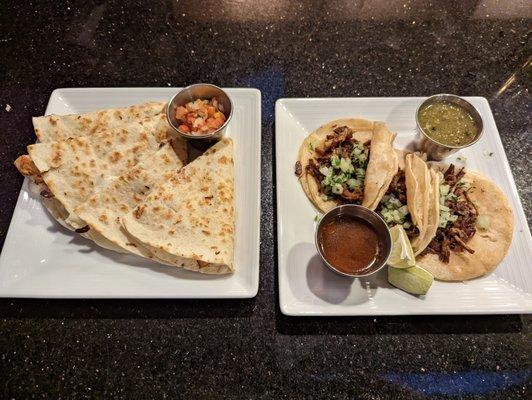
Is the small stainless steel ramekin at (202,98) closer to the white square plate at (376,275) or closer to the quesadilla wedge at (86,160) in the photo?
the quesadilla wedge at (86,160)

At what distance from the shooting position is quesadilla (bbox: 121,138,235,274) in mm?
2463

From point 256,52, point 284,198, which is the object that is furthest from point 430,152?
point 256,52

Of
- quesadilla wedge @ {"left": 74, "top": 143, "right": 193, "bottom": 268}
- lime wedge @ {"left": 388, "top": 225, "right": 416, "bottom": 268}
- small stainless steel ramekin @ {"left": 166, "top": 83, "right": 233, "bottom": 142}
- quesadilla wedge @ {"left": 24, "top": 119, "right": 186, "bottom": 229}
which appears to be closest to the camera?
lime wedge @ {"left": 388, "top": 225, "right": 416, "bottom": 268}

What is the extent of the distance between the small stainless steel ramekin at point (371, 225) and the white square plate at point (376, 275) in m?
0.19

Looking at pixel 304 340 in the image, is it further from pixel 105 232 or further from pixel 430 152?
pixel 430 152

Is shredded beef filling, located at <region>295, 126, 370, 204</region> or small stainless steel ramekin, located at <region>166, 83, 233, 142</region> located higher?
small stainless steel ramekin, located at <region>166, 83, 233, 142</region>

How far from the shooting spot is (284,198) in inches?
110

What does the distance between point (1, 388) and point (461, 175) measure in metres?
3.36

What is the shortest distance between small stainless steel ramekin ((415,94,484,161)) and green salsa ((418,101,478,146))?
24 millimetres

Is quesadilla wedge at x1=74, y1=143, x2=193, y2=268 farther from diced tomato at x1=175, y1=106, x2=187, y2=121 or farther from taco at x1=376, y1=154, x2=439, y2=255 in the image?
taco at x1=376, y1=154, x2=439, y2=255

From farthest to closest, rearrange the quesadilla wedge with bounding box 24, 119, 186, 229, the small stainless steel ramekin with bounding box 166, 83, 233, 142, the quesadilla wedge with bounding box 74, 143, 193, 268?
the small stainless steel ramekin with bounding box 166, 83, 233, 142 < the quesadilla wedge with bounding box 24, 119, 186, 229 < the quesadilla wedge with bounding box 74, 143, 193, 268

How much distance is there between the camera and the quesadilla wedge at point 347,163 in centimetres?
272

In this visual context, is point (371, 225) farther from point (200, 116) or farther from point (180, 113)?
point (180, 113)

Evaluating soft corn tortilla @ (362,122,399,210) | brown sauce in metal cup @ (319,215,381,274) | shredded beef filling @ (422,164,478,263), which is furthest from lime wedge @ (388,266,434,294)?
soft corn tortilla @ (362,122,399,210)
